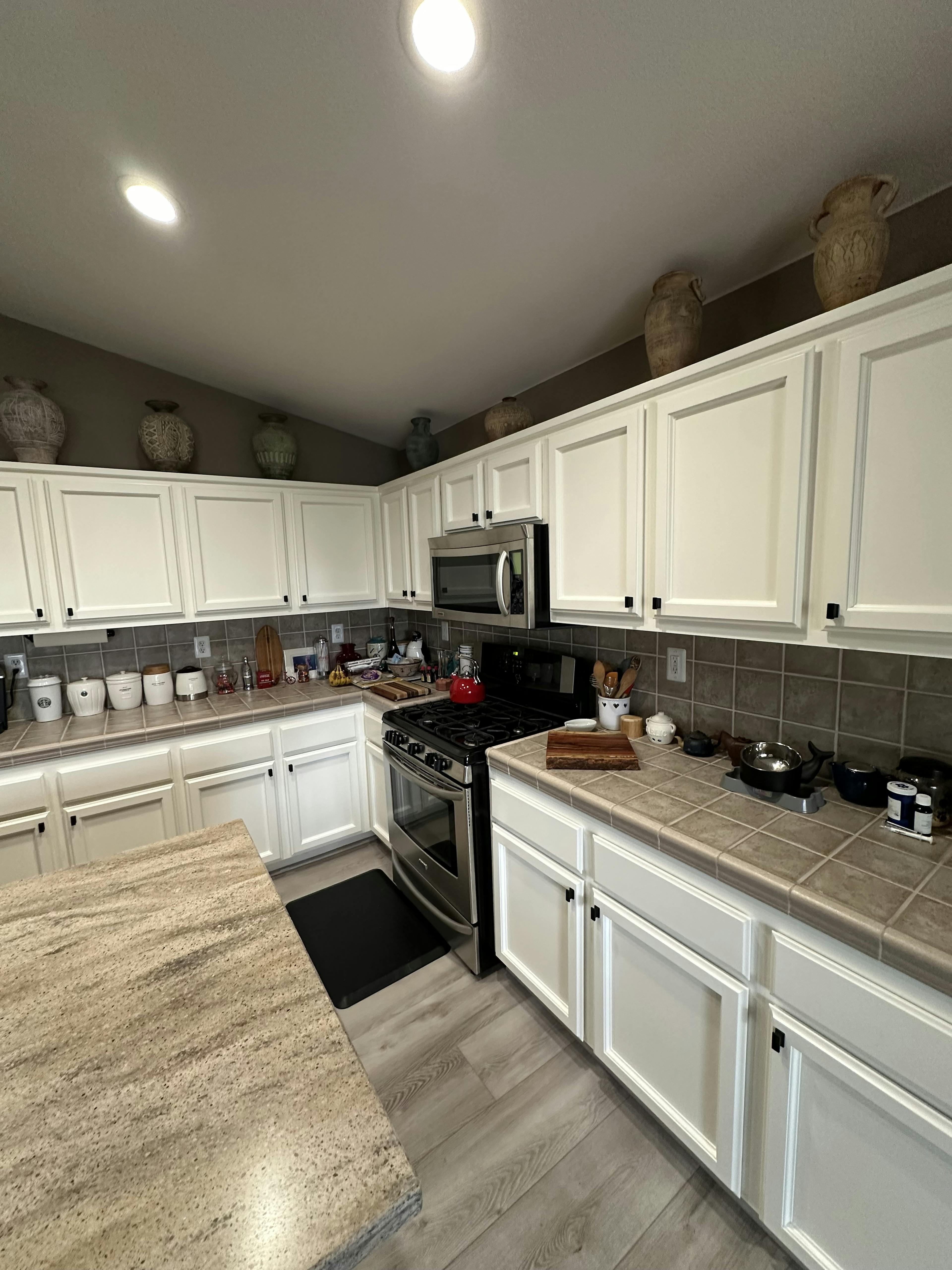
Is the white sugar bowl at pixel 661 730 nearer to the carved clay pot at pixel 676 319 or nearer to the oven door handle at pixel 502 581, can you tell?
the oven door handle at pixel 502 581

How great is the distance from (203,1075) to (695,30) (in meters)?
2.00

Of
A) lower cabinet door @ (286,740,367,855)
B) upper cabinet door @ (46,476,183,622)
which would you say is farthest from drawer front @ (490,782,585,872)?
upper cabinet door @ (46,476,183,622)

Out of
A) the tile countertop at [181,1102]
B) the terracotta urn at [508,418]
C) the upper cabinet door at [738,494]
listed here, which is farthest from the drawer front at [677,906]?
the terracotta urn at [508,418]

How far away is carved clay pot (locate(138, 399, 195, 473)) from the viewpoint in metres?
2.59

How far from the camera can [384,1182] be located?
22.4 inches

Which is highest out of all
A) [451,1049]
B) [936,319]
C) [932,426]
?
[936,319]

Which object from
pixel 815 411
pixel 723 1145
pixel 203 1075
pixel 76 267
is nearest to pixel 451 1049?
pixel 723 1145

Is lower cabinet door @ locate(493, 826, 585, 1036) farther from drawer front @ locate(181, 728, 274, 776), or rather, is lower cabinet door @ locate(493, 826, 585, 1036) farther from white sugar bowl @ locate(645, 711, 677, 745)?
drawer front @ locate(181, 728, 274, 776)

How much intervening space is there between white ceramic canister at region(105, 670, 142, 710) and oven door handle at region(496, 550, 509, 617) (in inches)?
78.2

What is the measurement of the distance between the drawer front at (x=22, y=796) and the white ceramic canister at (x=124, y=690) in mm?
528

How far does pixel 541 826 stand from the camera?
1.65 metres

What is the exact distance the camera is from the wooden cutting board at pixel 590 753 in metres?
1.65

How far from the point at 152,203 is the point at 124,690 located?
2.08m

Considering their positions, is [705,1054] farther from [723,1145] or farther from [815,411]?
[815,411]
